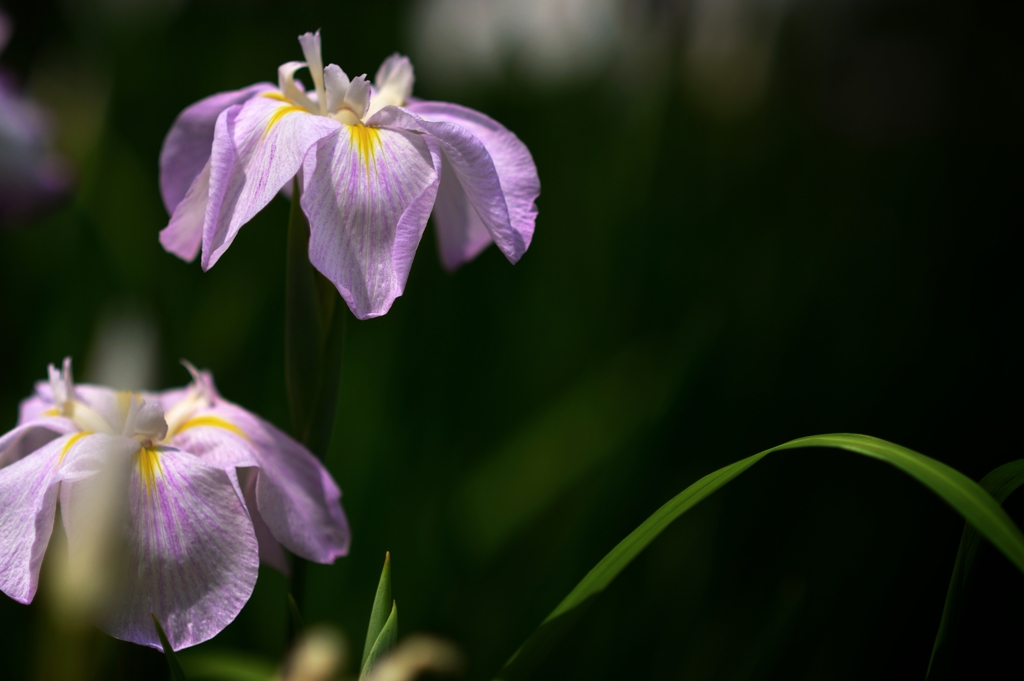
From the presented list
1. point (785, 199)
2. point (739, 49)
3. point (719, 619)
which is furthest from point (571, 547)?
point (739, 49)

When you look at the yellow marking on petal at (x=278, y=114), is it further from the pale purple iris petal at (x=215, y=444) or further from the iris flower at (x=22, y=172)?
the iris flower at (x=22, y=172)

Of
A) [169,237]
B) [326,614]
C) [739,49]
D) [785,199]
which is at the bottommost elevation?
[326,614]

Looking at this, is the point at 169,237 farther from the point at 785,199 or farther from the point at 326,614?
the point at 785,199

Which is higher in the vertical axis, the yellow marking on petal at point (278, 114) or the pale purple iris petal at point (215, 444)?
the yellow marking on petal at point (278, 114)

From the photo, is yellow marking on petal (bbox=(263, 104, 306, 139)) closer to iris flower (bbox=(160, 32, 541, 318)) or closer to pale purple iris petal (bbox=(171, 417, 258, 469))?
iris flower (bbox=(160, 32, 541, 318))

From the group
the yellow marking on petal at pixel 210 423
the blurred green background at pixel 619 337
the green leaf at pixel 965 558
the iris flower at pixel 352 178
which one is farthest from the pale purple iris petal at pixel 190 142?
the green leaf at pixel 965 558
